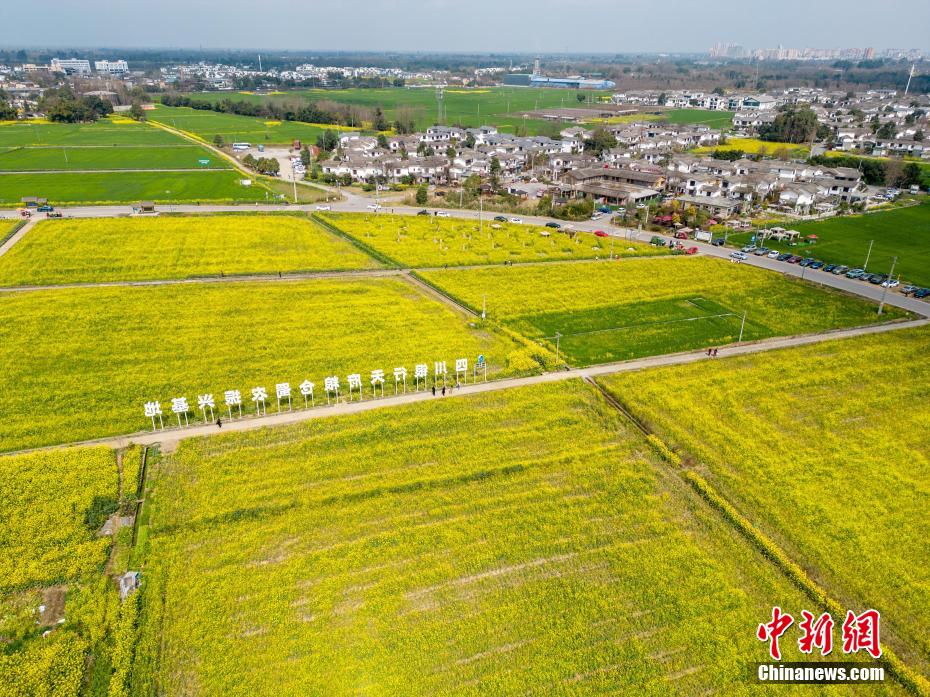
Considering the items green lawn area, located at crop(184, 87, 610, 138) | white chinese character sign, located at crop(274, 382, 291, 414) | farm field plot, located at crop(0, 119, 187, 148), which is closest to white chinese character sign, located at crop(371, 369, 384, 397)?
white chinese character sign, located at crop(274, 382, 291, 414)

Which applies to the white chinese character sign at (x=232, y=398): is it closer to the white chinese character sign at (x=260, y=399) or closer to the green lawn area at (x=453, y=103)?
the white chinese character sign at (x=260, y=399)

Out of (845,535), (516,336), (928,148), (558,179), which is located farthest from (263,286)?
(928,148)

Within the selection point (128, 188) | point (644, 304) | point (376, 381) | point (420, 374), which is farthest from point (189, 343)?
point (128, 188)

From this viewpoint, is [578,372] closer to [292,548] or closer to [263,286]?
[292,548]

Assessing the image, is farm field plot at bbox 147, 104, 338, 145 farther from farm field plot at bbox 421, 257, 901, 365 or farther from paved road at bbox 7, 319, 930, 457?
paved road at bbox 7, 319, 930, 457

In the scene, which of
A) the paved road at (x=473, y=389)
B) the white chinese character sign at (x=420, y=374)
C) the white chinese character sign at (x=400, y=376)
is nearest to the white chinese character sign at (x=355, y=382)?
the paved road at (x=473, y=389)

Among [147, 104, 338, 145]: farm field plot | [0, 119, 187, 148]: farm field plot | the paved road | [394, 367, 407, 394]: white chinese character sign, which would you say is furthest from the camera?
[147, 104, 338, 145]: farm field plot
